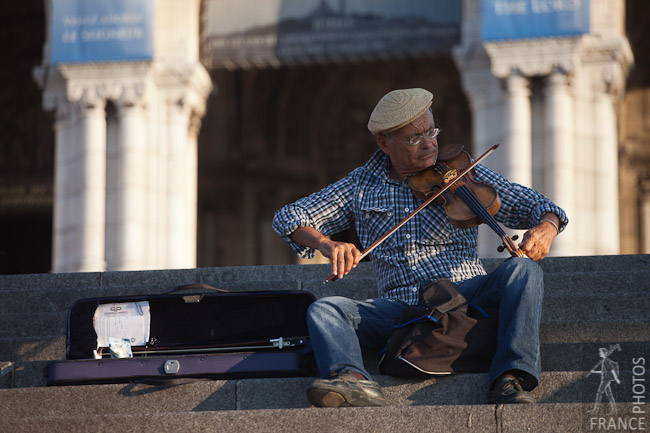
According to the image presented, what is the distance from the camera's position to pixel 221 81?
20156 millimetres

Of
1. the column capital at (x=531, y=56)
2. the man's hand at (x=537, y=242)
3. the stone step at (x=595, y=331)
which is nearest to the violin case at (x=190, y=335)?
the man's hand at (x=537, y=242)

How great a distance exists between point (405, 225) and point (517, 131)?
28.9 ft

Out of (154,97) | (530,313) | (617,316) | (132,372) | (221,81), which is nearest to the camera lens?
(530,313)

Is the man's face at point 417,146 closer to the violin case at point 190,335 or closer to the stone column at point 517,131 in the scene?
the violin case at point 190,335

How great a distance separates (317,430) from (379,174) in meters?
1.58

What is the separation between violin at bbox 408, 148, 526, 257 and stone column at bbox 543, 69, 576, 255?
856 centimetres

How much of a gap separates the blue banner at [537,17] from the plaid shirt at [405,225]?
827 centimetres

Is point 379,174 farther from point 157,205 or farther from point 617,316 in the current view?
point 157,205

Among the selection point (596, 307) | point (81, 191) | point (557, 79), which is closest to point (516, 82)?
point (557, 79)

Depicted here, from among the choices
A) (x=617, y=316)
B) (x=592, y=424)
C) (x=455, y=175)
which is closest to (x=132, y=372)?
(x=455, y=175)

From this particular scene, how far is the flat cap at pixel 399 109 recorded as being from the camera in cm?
494

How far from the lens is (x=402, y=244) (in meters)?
4.93

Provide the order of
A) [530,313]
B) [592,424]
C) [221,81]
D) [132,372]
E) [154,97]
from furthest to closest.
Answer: [221,81] → [154,97] → [132,372] → [530,313] → [592,424]

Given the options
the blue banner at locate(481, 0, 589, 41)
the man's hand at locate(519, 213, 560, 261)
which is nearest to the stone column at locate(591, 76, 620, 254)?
the blue banner at locate(481, 0, 589, 41)
